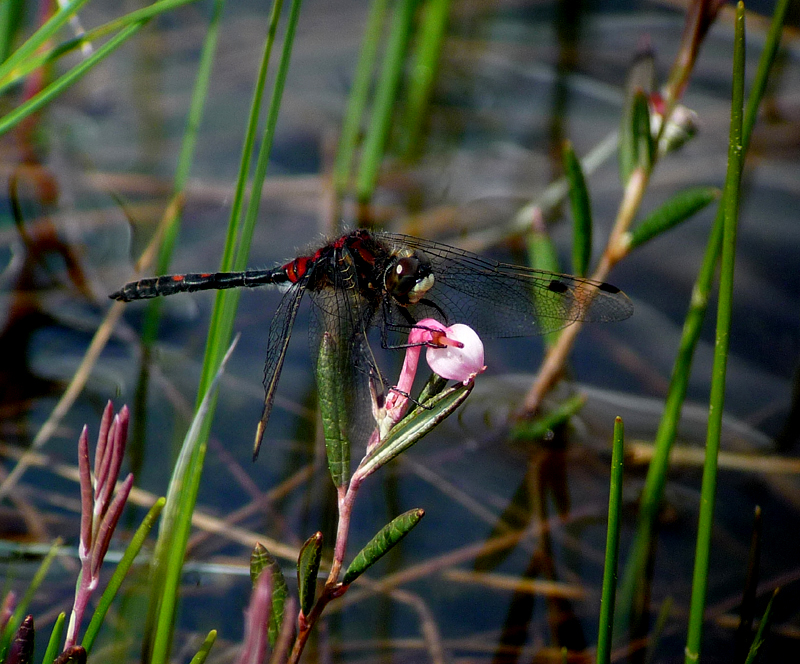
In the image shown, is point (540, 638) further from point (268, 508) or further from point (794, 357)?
point (794, 357)

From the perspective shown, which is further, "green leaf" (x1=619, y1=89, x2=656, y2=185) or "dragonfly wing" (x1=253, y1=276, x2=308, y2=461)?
"green leaf" (x1=619, y1=89, x2=656, y2=185)

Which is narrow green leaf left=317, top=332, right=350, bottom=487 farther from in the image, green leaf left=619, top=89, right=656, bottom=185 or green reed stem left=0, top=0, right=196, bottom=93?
green leaf left=619, top=89, right=656, bottom=185

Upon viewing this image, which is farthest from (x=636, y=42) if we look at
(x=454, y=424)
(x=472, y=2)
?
(x=454, y=424)

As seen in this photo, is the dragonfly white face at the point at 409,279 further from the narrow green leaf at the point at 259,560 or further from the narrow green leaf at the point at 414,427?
the narrow green leaf at the point at 259,560

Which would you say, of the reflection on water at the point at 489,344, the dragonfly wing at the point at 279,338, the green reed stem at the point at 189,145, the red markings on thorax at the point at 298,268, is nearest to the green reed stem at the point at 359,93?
the reflection on water at the point at 489,344

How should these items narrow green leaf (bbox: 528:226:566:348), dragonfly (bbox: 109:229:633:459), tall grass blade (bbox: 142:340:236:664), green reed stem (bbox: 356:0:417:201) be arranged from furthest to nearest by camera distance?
green reed stem (bbox: 356:0:417:201) → narrow green leaf (bbox: 528:226:566:348) → dragonfly (bbox: 109:229:633:459) → tall grass blade (bbox: 142:340:236:664)

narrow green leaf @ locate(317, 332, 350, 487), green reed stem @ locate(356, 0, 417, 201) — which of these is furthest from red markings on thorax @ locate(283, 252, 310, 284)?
green reed stem @ locate(356, 0, 417, 201)
